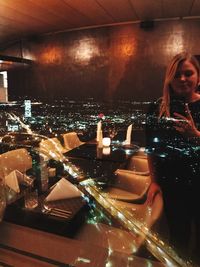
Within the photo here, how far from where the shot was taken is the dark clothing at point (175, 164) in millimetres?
882

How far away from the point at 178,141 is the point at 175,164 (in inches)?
3.5

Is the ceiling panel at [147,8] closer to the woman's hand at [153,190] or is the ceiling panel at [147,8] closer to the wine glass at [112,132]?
the wine glass at [112,132]

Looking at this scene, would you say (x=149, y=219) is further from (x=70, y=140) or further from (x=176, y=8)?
(x=176, y=8)

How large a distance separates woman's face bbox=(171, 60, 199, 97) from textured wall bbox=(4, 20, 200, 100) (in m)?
2.61

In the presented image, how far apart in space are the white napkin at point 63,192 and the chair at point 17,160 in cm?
60

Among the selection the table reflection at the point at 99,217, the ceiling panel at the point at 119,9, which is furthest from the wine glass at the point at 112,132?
the ceiling panel at the point at 119,9

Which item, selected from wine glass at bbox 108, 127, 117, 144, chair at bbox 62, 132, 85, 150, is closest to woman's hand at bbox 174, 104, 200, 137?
wine glass at bbox 108, 127, 117, 144

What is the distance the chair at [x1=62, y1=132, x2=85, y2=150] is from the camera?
287cm

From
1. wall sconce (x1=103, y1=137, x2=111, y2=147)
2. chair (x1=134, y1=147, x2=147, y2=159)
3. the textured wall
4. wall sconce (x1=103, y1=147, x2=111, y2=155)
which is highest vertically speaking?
the textured wall

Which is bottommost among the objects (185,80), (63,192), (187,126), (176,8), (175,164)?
(63,192)

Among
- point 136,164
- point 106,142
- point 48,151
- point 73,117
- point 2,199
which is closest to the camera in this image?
point 2,199

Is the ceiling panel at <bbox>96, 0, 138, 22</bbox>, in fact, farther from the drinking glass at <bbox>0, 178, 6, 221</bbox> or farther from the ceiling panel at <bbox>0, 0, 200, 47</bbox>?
the drinking glass at <bbox>0, 178, 6, 221</bbox>

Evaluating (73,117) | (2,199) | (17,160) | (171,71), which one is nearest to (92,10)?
(73,117)

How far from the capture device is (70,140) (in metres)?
2.96
